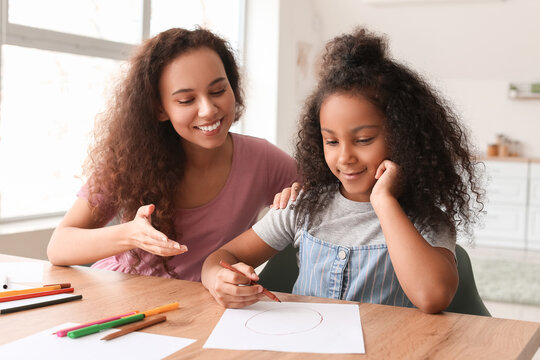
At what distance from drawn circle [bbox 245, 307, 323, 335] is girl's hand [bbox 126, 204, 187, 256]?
0.23 meters

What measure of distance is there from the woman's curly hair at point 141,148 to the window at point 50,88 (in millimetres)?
1096

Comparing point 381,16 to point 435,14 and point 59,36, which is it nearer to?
point 435,14

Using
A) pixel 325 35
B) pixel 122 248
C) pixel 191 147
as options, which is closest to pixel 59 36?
pixel 191 147

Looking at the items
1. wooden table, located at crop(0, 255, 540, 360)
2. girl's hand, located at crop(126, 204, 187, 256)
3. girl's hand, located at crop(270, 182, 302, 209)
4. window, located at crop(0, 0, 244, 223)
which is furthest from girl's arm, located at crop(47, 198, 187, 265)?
window, located at crop(0, 0, 244, 223)

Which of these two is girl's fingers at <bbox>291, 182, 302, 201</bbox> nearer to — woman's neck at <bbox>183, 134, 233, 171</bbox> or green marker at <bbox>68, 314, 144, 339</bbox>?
woman's neck at <bbox>183, 134, 233, 171</bbox>

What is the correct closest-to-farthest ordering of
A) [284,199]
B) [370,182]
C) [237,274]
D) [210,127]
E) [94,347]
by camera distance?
1. [94,347]
2. [237,274]
3. [370,182]
4. [284,199]
5. [210,127]

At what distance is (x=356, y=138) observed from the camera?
138 cm

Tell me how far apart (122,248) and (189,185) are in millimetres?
398

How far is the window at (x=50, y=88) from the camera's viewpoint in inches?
117

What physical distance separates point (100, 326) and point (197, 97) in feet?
2.75

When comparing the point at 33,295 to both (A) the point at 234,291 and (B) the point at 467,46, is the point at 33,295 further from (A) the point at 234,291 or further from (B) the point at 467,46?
(B) the point at 467,46

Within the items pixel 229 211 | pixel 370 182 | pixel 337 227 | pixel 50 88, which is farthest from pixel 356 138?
pixel 50 88

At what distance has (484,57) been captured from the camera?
5.88m

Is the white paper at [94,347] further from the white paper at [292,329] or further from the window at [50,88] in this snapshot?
the window at [50,88]
